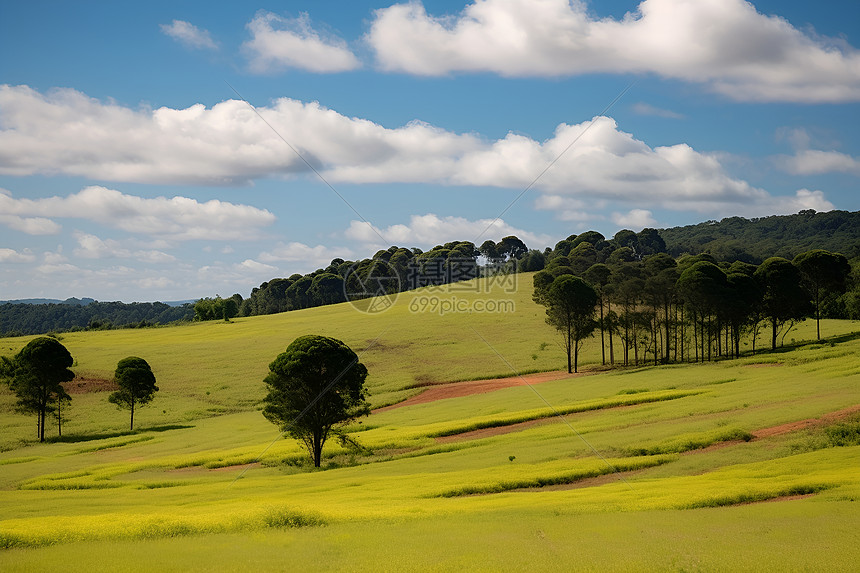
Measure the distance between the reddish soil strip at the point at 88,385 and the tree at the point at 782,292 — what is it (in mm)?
78930

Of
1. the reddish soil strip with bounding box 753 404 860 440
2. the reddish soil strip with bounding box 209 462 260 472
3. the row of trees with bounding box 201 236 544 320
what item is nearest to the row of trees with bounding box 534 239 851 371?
the reddish soil strip with bounding box 753 404 860 440

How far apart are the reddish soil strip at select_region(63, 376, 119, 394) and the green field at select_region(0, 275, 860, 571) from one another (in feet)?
2.59

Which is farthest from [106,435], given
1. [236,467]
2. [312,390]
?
[312,390]

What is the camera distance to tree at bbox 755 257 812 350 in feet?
248

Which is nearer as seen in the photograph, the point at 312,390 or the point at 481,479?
the point at 481,479

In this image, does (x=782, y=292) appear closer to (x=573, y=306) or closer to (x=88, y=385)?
(x=573, y=306)

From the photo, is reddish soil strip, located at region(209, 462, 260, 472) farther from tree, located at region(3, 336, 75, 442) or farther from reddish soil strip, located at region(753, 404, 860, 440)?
reddish soil strip, located at region(753, 404, 860, 440)

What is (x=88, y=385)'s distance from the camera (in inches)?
2896

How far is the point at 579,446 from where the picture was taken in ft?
116

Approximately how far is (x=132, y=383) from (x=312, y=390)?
26142 millimetres

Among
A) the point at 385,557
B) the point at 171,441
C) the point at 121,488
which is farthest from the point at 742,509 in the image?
the point at 171,441

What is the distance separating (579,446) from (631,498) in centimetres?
1146

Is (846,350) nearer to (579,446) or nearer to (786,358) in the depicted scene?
(786,358)

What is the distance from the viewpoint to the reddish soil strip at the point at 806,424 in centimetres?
3334
